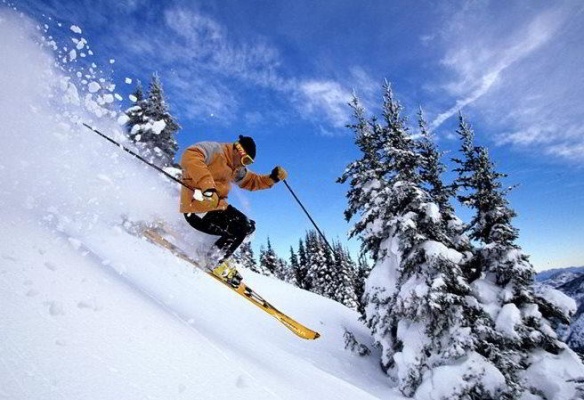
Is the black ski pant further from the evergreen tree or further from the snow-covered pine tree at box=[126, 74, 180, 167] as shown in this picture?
the evergreen tree

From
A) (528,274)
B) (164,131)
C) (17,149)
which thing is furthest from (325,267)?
(17,149)

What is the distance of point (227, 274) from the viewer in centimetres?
867

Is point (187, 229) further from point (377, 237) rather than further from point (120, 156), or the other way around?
point (377, 237)

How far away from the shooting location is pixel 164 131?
25562mm

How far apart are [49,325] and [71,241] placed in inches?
128

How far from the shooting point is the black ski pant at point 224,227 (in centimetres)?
771

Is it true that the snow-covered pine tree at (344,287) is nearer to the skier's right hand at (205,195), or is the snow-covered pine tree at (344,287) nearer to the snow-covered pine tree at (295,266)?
the snow-covered pine tree at (295,266)

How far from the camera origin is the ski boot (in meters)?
8.53

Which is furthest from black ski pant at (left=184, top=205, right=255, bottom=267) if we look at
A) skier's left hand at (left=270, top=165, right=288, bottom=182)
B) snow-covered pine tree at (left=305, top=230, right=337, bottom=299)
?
snow-covered pine tree at (left=305, top=230, right=337, bottom=299)

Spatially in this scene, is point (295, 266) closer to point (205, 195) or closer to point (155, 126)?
point (155, 126)

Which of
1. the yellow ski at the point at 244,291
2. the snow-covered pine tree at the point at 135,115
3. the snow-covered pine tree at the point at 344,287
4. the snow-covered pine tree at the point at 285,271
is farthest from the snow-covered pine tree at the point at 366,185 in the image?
the snow-covered pine tree at the point at 285,271

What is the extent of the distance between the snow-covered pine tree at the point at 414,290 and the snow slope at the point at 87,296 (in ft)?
27.0

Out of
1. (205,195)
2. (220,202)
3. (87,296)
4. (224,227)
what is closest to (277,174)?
(220,202)

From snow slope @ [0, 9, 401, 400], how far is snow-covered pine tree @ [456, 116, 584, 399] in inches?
375
